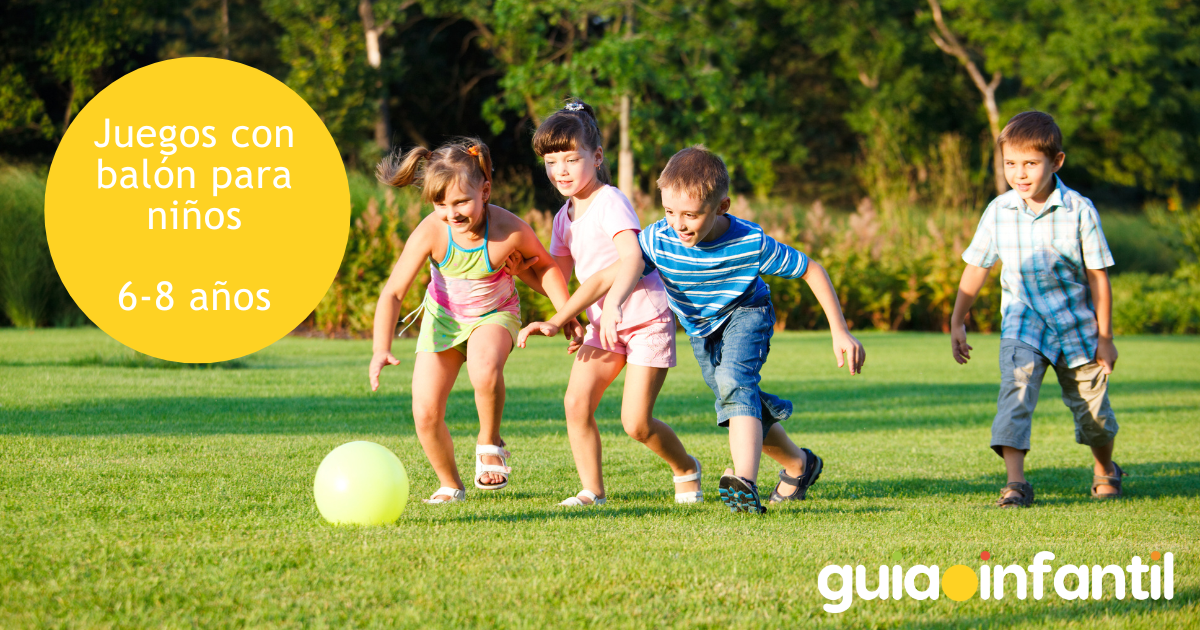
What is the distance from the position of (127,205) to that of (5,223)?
4.16m

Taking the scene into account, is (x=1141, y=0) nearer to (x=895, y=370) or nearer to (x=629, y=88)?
(x=629, y=88)

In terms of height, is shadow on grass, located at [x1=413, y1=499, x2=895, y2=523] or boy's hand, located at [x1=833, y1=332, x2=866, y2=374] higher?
boy's hand, located at [x1=833, y1=332, x2=866, y2=374]

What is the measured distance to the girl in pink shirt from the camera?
480 centimetres

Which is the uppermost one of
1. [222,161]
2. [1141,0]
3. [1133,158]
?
[1141,0]

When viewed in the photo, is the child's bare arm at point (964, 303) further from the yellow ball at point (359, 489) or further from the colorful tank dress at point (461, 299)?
the yellow ball at point (359, 489)

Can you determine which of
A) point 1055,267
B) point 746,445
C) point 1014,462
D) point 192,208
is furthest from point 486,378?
point 192,208

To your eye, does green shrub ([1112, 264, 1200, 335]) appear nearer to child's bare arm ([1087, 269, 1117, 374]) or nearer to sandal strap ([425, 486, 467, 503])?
child's bare arm ([1087, 269, 1117, 374])

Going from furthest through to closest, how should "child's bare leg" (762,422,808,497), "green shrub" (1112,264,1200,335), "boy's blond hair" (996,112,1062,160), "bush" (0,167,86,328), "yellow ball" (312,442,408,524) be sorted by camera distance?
"green shrub" (1112,264,1200,335)
"bush" (0,167,86,328)
"boy's blond hair" (996,112,1062,160)
"child's bare leg" (762,422,808,497)
"yellow ball" (312,442,408,524)

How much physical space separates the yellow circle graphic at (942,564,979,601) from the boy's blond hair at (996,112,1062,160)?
2512 millimetres

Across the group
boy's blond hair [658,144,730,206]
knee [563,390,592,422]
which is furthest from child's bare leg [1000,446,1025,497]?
knee [563,390,592,422]

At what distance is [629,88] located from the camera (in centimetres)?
2481

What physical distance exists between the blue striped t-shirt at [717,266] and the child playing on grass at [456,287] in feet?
1.59

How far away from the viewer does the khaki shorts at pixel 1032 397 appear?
5.43m

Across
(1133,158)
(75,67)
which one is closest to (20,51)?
(75,67)
